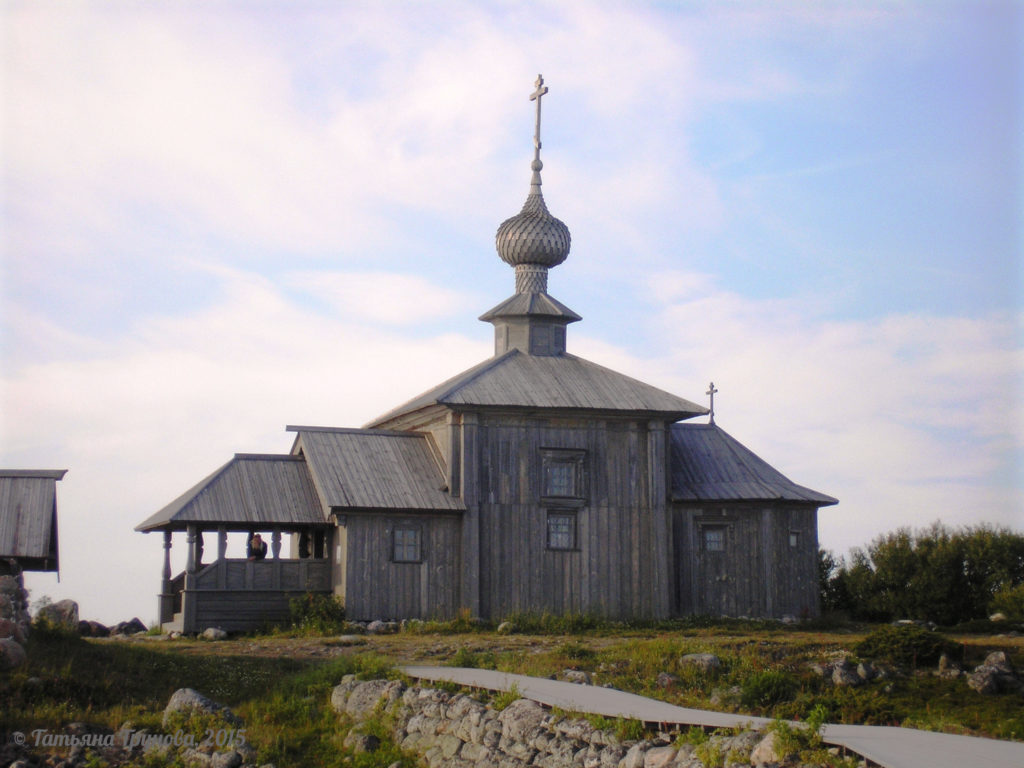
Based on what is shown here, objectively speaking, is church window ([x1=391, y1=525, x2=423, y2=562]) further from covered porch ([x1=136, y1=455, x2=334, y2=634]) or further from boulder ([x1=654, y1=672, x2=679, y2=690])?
boulder ([x1=654, y1=672, x2=679, y2=690])

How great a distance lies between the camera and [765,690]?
52.6ft

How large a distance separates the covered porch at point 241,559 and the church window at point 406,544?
4.71ft

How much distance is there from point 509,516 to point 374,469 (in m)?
2.99

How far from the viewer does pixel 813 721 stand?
11242 millimetres

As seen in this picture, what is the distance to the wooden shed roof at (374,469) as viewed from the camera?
1085 inches

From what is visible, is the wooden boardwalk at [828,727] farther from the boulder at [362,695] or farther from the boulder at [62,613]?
the boulder at [62,613]

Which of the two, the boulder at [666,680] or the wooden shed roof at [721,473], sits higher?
the wooden shed roof at [721,473]

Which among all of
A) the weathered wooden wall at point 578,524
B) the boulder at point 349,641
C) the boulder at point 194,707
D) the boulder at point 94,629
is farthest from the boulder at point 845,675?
the boulder at point 94,629

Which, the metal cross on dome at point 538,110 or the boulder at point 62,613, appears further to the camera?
the metal cross on dome at point 538,110

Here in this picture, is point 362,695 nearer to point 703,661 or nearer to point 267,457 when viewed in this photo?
A: point 703,661

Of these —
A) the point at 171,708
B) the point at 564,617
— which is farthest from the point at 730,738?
the point at 564,617

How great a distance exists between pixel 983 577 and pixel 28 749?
916 inches

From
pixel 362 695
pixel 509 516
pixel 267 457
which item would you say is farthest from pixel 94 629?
pixel 362 695

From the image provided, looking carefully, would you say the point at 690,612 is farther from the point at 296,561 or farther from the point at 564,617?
the point at 296,561
